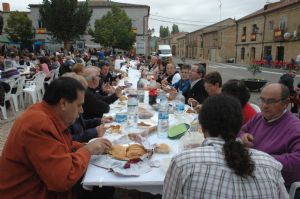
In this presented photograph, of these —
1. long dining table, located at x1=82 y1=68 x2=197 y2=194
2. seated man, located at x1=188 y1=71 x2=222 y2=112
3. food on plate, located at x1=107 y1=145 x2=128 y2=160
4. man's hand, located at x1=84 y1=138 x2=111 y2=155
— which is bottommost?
long dining table, located at x1=82 y1=68 x2=197 y2=194

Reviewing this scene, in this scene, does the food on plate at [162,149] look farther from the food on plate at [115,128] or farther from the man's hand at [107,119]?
the man's hand at [107,119]

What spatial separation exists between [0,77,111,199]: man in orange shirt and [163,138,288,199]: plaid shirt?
76 cm

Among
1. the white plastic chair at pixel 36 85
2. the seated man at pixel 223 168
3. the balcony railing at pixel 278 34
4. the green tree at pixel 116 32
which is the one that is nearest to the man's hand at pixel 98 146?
the seated man at pixel 223 168

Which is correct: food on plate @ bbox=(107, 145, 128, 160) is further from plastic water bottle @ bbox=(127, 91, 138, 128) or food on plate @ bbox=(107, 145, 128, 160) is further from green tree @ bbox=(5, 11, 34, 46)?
green tree @ bbox=(5, 11, 34, 46)

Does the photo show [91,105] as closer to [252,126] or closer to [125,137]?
[125,137]

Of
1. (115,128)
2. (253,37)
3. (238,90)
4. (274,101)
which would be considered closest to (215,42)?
(253,37)

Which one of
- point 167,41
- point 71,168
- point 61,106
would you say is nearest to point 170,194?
point 71,168

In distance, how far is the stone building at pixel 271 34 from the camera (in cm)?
3012

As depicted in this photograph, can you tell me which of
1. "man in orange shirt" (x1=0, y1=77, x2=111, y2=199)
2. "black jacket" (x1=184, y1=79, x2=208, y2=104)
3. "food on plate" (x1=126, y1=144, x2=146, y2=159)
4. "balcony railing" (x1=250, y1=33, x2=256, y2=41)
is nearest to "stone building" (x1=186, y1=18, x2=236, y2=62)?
"balcony railing" (x1=250, y1=33, x2=256, y2=41)

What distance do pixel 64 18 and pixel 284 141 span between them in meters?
31.6

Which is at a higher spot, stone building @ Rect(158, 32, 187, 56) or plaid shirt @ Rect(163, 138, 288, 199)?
stone building @ Rect(158, 32, 187, 56)

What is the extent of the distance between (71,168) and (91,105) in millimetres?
→ 2181

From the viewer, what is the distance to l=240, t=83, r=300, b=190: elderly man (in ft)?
7.30

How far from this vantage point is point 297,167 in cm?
218
